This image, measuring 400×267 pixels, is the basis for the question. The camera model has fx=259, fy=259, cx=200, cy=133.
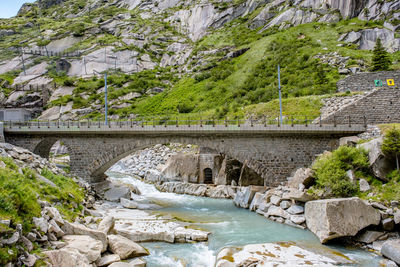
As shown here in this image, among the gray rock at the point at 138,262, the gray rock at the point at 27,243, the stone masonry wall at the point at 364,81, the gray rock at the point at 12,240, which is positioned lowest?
the gray rock at the point at 138,262

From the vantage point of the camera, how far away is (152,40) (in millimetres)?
89938

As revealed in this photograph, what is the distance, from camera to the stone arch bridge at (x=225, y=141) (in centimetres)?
2222

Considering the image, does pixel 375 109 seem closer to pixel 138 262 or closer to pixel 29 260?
pixel 138 262

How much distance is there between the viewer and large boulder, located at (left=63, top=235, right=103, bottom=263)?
369 inches

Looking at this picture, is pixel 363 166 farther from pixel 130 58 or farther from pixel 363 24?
pixel 130 58

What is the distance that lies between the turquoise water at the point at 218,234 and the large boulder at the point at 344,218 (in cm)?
75

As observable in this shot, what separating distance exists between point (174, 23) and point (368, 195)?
94.8 m

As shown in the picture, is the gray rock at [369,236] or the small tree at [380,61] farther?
the small tree at [380,61]

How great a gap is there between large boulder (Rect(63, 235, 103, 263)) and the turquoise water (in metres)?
2.73

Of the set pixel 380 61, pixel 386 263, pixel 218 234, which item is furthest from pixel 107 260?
pixel 380 61

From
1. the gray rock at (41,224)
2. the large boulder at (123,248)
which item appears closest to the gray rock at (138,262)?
the large boulder at (123,248)

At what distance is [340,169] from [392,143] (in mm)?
3426

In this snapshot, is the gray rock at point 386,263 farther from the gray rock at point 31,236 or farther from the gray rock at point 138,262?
the gray rock at point 31,236

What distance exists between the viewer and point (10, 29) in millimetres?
106562
